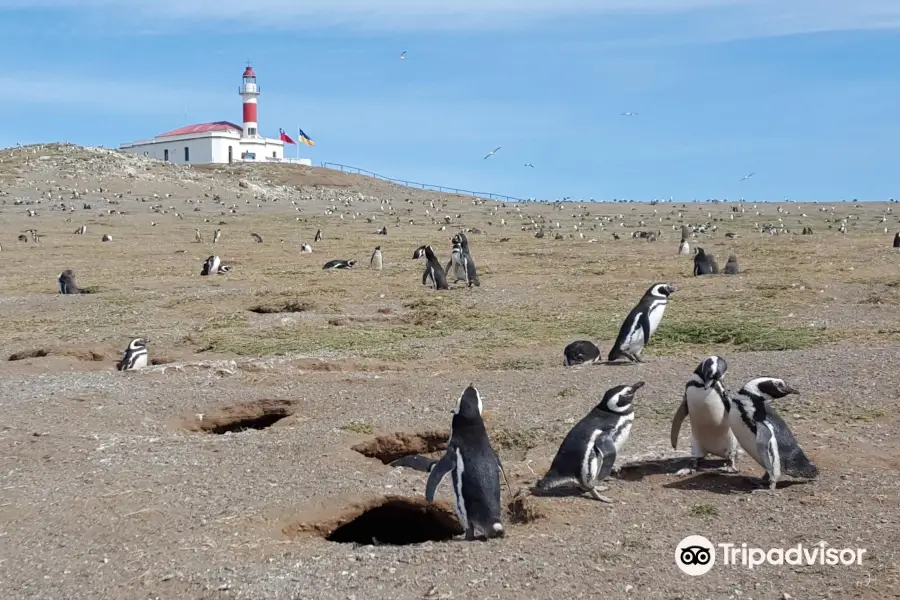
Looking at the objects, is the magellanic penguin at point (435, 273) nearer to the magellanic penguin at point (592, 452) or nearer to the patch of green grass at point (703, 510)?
the magellanic penguin at point (592, 452)

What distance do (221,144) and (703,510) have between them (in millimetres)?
61038

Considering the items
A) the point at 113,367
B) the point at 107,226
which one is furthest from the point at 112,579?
the point at 107,226

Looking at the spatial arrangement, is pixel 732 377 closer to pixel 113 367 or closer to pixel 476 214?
pixel 113 367

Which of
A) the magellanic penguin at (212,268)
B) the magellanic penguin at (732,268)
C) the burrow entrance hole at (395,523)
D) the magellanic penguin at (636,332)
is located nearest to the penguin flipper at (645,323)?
the magellanic penguin at (636,332)

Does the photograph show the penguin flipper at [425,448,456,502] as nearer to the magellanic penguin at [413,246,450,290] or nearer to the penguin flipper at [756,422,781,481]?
the penguin flipper at [756,422,781,481]

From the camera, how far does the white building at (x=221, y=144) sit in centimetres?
6369

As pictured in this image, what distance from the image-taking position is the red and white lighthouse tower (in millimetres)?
70625

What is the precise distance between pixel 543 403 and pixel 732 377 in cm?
158

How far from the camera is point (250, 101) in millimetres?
70875

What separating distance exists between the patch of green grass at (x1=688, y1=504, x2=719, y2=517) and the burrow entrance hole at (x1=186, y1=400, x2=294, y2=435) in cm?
389

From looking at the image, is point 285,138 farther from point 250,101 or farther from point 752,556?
point 752,556

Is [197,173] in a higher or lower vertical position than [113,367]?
higher

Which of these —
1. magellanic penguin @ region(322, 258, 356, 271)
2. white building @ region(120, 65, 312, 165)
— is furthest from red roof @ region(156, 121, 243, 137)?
magellanic penguin @ region(322, 258, 356, 271)

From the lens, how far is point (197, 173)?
1908 inches
